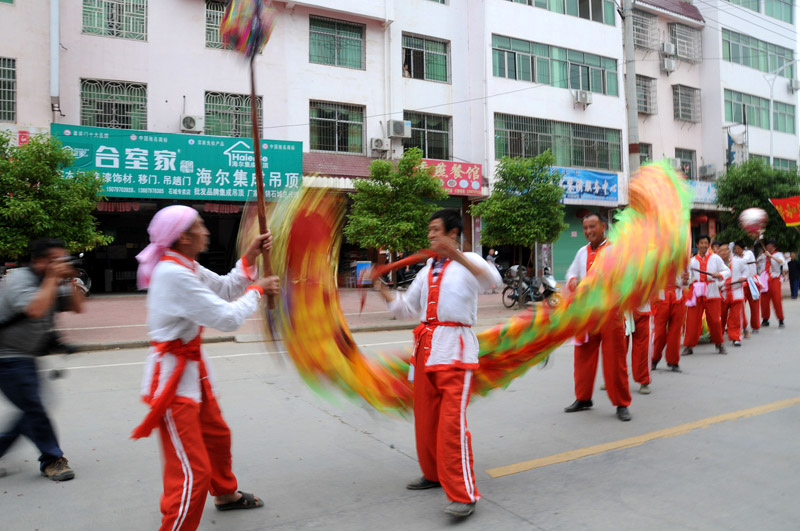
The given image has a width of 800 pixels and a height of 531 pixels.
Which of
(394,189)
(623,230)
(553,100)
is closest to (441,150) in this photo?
(553,100)

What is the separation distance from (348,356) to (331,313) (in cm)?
28

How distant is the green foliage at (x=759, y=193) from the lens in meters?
20.2

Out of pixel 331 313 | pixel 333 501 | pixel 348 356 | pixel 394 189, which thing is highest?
pixel 394 189

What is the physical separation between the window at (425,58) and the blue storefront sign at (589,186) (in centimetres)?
558

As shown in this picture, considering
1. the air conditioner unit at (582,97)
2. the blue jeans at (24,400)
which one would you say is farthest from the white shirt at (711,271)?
the air conditioner unit at (582,97)

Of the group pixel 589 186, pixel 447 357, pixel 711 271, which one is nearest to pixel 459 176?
pixel 589 186

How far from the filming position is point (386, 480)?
388 centimetres

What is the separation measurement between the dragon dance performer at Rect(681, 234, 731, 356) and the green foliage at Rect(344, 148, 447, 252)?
→ 6.91m

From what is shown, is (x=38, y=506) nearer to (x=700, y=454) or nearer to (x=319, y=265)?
(x=319, y=265)

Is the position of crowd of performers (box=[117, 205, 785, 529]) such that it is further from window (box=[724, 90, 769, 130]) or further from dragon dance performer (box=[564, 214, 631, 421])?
window (box=[724, 90, 769, 130])

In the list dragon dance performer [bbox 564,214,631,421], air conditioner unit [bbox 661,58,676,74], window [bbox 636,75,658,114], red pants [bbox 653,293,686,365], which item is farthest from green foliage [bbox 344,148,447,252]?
air conditioner unit [bbox 661,58,676,74]

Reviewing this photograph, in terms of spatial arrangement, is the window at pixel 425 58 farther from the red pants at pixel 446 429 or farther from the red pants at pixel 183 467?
the red pants at pixel 183 467

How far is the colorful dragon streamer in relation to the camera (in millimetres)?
3604

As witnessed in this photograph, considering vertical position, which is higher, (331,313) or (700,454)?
(331,313)
